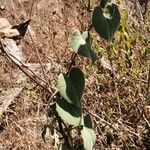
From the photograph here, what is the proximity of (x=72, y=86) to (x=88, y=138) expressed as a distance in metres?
0.13

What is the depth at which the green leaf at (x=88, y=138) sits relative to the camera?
945 millimetres

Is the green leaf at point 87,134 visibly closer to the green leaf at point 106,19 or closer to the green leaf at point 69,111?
the green leaf at point 69,111

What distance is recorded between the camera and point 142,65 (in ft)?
7.77

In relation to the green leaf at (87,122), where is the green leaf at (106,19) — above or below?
above

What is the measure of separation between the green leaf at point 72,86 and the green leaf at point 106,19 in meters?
0.11

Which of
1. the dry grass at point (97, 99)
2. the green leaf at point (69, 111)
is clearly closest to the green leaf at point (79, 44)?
the green leaf at point (69, 111)

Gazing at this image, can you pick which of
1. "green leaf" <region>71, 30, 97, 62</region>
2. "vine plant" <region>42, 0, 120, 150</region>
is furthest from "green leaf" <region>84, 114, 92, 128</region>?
"green leaf" <region>71, 30, 97, 62</region>

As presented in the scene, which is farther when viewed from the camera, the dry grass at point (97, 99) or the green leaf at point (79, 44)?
the dry grass at point (97, 99)

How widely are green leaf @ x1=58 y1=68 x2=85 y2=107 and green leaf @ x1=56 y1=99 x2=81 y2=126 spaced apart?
0.02 metres

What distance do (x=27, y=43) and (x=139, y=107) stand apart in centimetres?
143

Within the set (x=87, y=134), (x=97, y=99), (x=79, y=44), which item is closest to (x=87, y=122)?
(x=87, y=134)

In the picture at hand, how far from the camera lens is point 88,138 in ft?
3.18

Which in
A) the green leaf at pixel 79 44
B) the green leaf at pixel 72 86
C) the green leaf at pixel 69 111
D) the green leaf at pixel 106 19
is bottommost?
the green leaf at pixel 69 111

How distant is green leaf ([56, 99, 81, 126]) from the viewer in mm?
923
